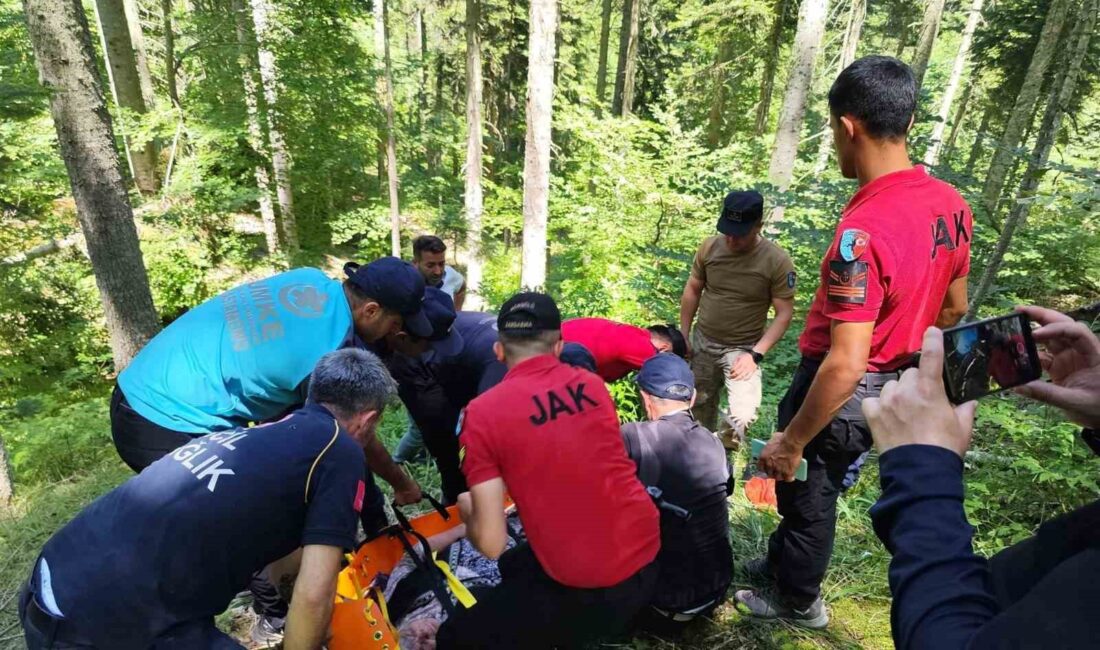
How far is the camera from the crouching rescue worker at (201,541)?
1.65 meters

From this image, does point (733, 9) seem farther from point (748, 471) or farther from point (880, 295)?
point (880, 295)

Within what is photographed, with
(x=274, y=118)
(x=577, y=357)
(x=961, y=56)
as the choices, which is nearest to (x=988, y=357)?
(x=577, y=357)

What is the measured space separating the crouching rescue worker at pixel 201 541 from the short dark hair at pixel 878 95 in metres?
2.18

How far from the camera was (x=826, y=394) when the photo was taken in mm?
1969

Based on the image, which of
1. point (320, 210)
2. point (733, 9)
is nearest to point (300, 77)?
point (320, 210)

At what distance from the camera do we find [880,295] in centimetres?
191

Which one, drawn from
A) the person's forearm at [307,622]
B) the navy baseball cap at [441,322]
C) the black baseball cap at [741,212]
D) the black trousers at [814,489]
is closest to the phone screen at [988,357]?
the black trousers at [814,489]

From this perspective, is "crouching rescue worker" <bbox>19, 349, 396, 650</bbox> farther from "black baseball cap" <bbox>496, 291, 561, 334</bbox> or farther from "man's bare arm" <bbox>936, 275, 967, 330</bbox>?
"man's bare arm" <bbox>936, 275, 967, 330</bbox>

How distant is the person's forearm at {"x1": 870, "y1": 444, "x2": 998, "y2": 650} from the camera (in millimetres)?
819

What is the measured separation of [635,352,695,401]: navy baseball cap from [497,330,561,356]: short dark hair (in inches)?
23.6

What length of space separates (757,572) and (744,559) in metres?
0.22

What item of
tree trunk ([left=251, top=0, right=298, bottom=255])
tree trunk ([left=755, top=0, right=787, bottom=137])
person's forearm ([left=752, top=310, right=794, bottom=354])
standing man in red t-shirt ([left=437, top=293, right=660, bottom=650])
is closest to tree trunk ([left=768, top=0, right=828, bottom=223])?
person's forearm ([left=752, top=310, right=794, bottom=354])

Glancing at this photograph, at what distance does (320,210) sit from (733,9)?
1139 cm

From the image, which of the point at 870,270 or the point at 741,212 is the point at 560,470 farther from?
the point at 741,212
